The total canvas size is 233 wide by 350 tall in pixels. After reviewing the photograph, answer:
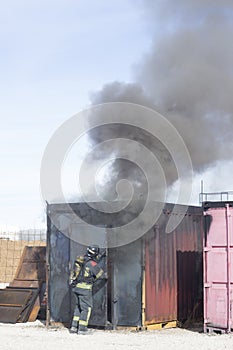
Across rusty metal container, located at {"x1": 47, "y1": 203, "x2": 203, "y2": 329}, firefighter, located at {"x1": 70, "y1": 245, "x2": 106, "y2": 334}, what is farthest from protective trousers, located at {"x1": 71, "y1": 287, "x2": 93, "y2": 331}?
rusty metal container, located at {"x1": 47, "y1": 203, "x2": 203, "y2": 329}

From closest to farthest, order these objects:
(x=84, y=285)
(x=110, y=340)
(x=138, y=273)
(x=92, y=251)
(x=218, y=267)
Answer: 1. (x=110, y=340)
2. (x=218, y=267)
3. (x=84, y=285)
4. (x=92, y=251)
5. (x=138, y=273)

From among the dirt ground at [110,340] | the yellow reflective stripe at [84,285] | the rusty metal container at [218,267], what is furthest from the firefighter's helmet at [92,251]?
the rusty metal container at [218,267]

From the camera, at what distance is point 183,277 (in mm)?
13664

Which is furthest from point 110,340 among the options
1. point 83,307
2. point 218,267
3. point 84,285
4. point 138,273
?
point 218,267

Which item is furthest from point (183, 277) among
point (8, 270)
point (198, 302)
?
point (8, 270)

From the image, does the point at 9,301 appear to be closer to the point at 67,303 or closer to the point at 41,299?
the point at 41,299

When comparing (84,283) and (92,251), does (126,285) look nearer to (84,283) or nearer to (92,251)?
(84,283)

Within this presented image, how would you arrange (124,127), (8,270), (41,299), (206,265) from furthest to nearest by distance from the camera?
(8,270), (41,299), (124,127), (206,265)

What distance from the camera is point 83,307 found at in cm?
1203

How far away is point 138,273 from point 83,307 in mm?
1358

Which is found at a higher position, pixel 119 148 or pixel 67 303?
pixel 119 148

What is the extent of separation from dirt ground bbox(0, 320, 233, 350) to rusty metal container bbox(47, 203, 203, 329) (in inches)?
18.7

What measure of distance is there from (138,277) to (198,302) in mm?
2397

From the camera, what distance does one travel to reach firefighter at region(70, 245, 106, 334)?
39.3 ft
